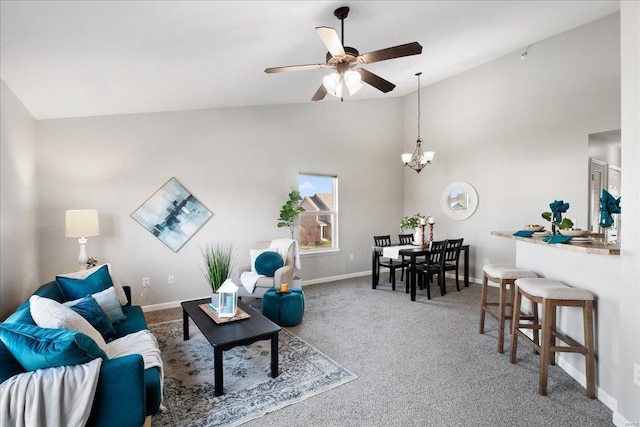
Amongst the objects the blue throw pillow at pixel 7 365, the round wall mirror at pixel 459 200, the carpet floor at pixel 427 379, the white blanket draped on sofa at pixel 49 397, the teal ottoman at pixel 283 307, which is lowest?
the carpet floor at pixel 427 379

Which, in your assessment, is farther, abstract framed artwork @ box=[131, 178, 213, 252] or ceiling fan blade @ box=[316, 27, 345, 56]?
abstract framed artwork @ box=[131, 178, 213, 252]

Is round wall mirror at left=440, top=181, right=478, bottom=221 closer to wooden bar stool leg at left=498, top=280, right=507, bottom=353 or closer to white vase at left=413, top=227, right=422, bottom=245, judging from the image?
white vase at left=413, top=227, right=422, bottom=245

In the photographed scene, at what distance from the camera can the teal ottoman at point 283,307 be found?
3787 millimetres

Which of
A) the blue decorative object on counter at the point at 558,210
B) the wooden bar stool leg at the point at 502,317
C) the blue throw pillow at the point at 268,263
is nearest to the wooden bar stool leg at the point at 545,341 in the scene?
the wooden bar stool leg at the point at 502,317

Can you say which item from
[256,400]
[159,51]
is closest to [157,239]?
[159,51]

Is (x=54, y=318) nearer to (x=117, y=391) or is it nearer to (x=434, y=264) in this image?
(x=117, y=391)

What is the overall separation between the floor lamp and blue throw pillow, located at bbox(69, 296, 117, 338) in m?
1.27

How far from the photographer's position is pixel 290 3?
8.39ft

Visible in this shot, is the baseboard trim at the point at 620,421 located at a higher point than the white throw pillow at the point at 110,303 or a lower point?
lower

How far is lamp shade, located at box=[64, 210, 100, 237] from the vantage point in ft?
11.8

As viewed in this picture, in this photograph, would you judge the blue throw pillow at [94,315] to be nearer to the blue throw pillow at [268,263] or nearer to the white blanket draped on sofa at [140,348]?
the white blanket draped on sofa at [140,348]

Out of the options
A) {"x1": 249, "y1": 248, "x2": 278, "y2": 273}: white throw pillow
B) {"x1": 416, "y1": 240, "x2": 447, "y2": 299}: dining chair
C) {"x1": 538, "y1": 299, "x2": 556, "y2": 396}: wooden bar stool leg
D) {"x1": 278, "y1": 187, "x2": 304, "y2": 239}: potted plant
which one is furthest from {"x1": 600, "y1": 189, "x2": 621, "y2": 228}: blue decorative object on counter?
{"x1": 278, "y1": 187, "x2": 304, "y2": 239}: potted plant

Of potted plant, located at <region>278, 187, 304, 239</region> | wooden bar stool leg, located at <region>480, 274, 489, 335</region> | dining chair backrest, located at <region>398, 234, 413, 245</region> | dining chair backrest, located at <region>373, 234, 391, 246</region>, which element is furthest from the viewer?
dining chair backrest, located at <region>398, 234, 413, 245</region>

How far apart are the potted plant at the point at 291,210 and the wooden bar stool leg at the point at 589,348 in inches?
152
